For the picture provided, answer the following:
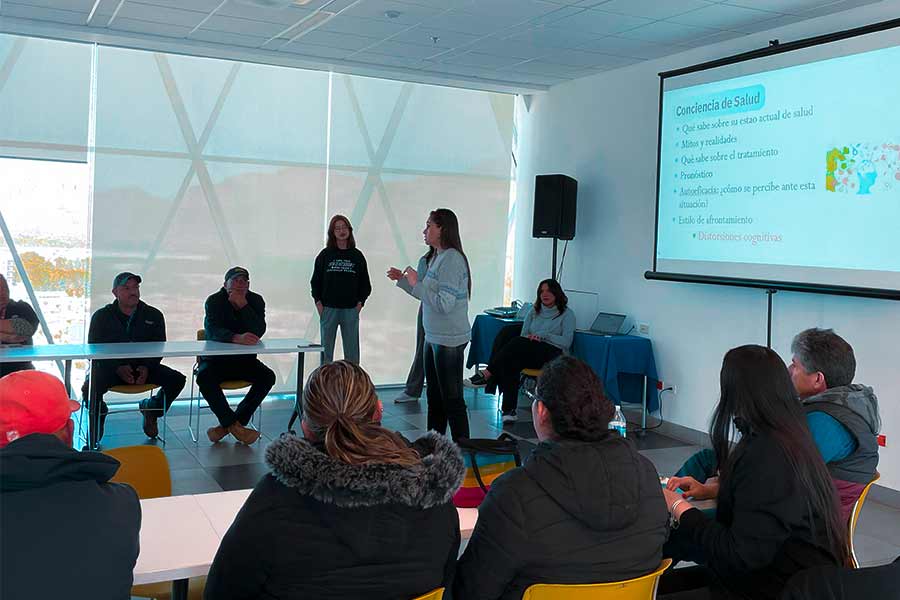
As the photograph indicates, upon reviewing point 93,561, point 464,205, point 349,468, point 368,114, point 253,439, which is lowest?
point 253,439

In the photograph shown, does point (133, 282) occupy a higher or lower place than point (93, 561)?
higher

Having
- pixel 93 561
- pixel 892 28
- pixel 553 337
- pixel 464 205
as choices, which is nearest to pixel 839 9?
pixel 892 28

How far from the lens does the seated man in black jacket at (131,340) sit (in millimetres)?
5809

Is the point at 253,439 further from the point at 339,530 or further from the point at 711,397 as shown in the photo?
the point at 339,530

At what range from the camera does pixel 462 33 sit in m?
6.40

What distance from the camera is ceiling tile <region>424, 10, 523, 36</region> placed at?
19.2 ft

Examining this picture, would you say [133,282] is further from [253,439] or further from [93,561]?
[93,561]

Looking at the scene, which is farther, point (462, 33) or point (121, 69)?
point (121, 69)

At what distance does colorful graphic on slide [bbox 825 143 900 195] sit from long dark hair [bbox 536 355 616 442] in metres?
3.58

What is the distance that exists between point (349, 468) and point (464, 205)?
23.7 ft

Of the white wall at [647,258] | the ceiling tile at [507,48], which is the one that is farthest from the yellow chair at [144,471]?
the ceiling tile at [507,48]

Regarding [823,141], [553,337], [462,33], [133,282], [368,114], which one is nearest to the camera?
[823,141]

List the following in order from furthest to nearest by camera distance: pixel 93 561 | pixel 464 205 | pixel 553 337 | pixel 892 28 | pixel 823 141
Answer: pixel 464 205 < pixel 553 337 < pixel 823 141 < pixel 892 28 < pixel 93 561

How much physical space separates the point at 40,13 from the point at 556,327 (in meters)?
4.70
